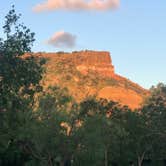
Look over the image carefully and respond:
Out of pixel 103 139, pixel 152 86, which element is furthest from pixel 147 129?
pixel 152 86

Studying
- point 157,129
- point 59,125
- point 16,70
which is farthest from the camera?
point 157,129

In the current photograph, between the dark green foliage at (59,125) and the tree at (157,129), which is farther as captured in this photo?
the tree at (157,129)

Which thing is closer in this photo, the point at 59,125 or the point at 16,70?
the point at 16,70

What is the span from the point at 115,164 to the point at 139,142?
5004 mm

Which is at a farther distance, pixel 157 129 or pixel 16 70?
pixel 157 129

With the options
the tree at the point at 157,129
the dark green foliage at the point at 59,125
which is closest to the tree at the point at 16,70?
the dark green foliage at the point at 59,125

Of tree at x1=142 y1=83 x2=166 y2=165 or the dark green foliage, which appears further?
tree at x1=142 y1=83 x2=166 y2=165

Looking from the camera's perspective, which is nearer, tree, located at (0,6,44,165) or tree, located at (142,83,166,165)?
tree, located at (0,6,44,165)

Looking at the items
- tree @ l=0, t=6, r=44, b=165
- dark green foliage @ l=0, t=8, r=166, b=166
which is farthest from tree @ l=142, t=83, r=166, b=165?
tree @ l=0, t=6, r=44, b=165

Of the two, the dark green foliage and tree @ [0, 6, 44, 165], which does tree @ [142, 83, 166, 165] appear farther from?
tree @ [0, 6, 44, 165]

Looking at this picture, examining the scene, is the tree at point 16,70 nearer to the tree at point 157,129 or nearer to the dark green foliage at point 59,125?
the dark green foliage at point 59,125

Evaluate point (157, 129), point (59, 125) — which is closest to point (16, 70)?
point (59, 125)

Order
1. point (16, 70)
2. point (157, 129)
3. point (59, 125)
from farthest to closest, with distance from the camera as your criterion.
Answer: point (157, 129)
point (59, 125)
point (16, 70)

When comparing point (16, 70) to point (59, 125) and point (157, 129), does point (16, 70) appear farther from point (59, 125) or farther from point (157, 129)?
point (157, 129)
